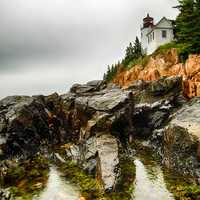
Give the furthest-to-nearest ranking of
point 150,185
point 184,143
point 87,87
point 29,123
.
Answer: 1. point 87,87
2. point 29,123
3. point 184,143
4. point 150,185

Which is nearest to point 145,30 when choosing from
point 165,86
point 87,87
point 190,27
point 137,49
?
point 137,49

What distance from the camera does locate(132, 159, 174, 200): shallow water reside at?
115 ft

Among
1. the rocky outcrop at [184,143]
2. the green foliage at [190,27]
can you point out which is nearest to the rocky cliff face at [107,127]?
the rocky outcrop at [184,143]

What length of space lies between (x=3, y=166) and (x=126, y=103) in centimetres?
1688

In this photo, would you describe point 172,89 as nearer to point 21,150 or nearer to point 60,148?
point 60,148

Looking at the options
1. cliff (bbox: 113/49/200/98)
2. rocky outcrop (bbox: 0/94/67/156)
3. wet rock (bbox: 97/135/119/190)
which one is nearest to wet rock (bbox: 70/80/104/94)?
rocky outcrop (bbox: 0/94/67/156)

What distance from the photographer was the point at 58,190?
39188 millimetres

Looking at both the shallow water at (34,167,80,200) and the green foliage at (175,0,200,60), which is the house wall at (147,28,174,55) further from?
the shallow water at (34,167,80,200)

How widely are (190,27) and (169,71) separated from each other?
8630 millimetres

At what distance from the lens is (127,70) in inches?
3836

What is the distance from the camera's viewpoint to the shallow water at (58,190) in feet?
121

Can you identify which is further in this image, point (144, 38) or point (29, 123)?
point (144, 38)

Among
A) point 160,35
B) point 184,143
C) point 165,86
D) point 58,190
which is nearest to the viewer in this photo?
point 58,190

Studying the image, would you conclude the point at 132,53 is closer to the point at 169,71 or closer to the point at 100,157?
the point at 169,71
